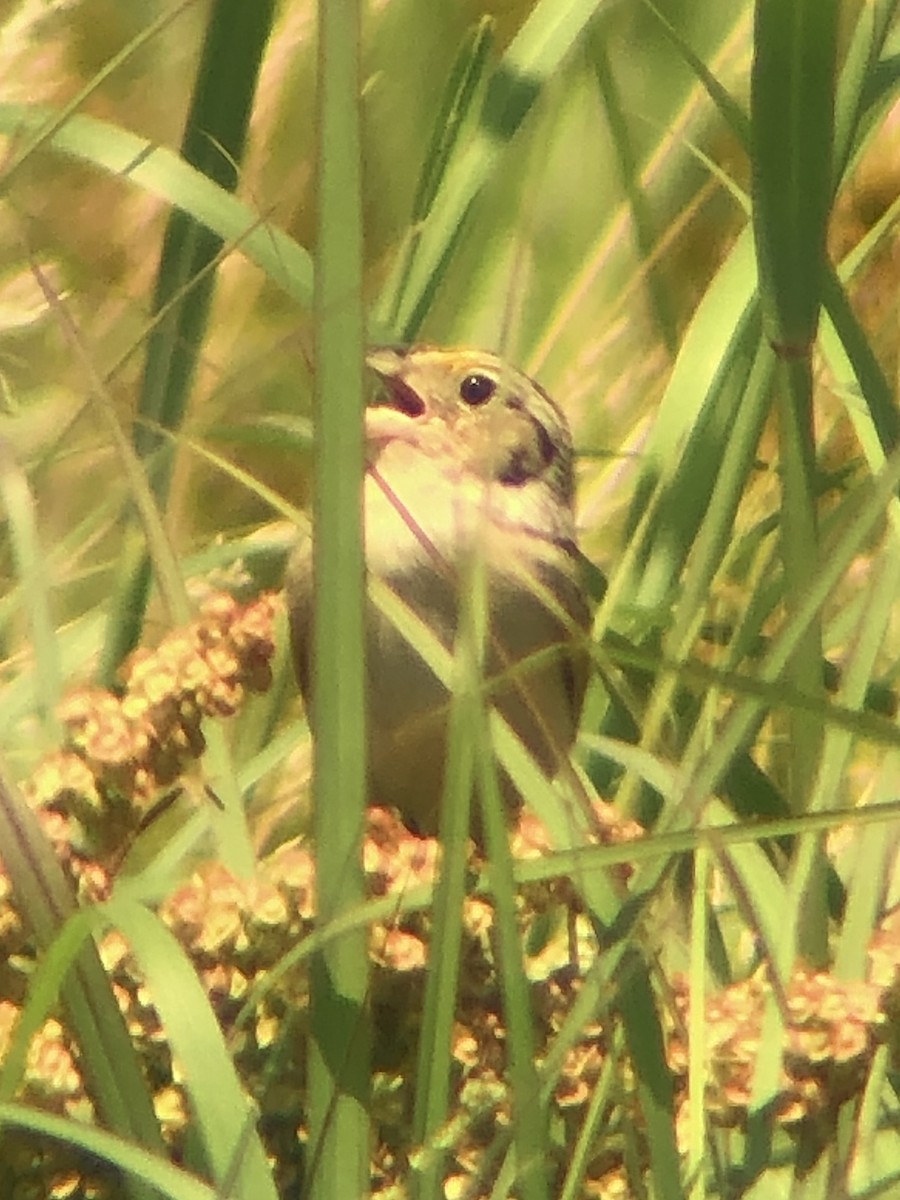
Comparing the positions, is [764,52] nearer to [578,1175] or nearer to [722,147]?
[578,1175]

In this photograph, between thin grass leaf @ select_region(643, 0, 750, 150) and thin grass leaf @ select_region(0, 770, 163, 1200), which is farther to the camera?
thin grass leaf @ select_region(643, 0, 750, 150)

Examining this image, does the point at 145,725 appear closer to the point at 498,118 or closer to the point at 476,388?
the point at 498,118

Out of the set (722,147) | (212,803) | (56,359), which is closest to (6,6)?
(56,359)

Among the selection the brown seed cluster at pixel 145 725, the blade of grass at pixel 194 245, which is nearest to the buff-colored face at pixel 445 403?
the blade of grass at pixel 194 245

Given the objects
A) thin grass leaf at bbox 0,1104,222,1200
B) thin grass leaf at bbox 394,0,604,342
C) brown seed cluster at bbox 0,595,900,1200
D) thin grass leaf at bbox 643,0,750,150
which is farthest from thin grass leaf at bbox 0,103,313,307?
thin grass leaf at bbox 0,1104,222,1200

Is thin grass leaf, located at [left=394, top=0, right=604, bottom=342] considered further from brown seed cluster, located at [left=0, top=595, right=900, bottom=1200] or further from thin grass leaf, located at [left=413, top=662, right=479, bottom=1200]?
thin grass leaf, located at [left=413, top=662, right=479, bottom=1200]

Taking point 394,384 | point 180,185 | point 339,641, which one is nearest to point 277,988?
point 339,641

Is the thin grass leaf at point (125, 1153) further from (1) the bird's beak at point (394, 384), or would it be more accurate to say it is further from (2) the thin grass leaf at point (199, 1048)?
(1) the bird's beak at point (394, 384)
